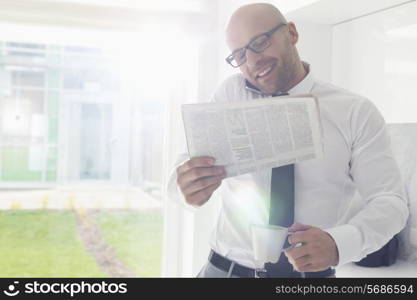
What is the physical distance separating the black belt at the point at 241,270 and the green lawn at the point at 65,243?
1.39 metres

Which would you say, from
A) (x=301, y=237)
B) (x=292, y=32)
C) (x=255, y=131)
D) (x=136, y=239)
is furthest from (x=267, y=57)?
(x=136, y=239)

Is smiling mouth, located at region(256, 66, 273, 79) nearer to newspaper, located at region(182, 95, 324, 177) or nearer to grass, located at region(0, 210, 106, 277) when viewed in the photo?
newspaper, located at region(182, 95, 324, 177)

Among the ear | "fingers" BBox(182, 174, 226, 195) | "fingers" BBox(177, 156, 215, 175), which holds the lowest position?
"fingers" BBox(182, 174, 226, 195)

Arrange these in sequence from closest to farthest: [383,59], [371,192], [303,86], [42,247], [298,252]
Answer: [298,252]
[371,192]
[303,86]
[383,59]
[42,247]

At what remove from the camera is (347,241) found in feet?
3.94

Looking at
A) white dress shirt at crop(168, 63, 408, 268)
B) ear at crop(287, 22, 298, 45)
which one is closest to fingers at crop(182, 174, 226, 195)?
white dress shirt at crop(168, 63, 408, 268)

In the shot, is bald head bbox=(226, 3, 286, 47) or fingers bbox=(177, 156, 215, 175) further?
bald head bbox=(226, 3, 286, 47)

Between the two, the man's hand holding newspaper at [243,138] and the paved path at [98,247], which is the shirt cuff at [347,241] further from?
the paved path at [98,247]

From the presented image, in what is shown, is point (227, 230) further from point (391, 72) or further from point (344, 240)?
point (391, 72)

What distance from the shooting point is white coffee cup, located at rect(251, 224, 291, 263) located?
3.69 ft

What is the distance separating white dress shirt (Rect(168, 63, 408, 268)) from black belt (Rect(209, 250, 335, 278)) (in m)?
0.02

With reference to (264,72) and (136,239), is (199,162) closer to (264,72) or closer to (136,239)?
(264,72)

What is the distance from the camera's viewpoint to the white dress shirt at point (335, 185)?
50.9 inches

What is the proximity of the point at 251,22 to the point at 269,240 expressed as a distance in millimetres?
658
